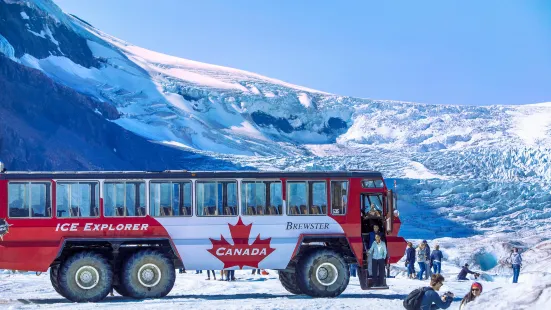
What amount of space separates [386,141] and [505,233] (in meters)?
31.8

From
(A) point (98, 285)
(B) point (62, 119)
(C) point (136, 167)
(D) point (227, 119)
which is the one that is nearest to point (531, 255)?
(A) point (98, 285)

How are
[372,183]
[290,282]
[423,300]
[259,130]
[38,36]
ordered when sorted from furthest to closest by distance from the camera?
1. [38,36]
2. [259,130]
3. [290,282]
4. [372,183]
5. [423,300]

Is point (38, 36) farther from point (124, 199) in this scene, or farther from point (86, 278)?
point (86, 278)

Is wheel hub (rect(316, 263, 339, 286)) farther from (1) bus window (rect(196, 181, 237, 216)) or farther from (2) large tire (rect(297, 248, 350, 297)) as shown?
(1) bus window (rect(196, 181, 237, 216))

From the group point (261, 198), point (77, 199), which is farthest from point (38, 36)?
point (261, 198)

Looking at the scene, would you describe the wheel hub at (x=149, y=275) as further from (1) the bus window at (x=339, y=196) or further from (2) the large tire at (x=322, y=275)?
(1) the bus window at (x=339, y=196)

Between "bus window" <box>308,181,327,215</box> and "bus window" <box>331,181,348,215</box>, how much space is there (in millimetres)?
185

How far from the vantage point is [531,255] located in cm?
4841

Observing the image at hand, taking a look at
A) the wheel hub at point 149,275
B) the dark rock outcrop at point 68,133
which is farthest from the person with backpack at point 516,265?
the dark rock outcrop at point 68,133

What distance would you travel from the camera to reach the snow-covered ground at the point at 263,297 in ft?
34.3

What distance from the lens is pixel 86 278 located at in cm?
1822

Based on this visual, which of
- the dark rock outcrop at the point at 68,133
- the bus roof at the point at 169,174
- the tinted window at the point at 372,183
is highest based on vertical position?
the dark rock outcrop at the point at 68,133

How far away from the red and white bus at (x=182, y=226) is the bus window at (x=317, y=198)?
0.02 m

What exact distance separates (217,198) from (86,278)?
3351mm
